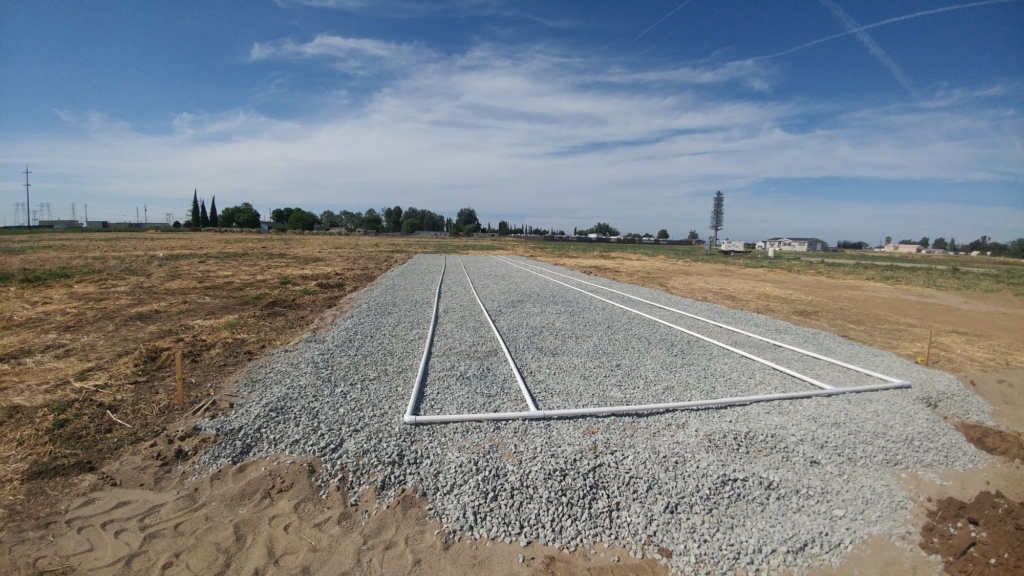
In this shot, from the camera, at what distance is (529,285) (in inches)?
731

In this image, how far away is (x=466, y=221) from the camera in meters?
157

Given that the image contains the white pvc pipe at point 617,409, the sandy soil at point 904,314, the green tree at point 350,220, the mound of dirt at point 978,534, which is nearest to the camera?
the mound of dirt at point 978,534

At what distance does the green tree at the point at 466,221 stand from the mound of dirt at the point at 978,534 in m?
143

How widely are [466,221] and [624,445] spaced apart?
154582 millimetres

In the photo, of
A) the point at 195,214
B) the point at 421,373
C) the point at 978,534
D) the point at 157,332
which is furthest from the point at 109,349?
the point at 195,214

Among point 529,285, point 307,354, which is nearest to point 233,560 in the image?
point 307,354

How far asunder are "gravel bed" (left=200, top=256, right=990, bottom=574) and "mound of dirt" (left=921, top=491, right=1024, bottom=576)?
0.77 ft

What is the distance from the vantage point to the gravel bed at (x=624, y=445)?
3.87 m

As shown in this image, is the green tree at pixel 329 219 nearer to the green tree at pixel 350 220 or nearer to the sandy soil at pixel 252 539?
the green tree at pixel 350 220

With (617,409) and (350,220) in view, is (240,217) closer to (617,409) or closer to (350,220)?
(350,220)

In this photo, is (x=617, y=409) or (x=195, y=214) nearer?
(x=617, y=409)

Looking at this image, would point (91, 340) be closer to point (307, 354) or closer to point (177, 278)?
point (307, 354)

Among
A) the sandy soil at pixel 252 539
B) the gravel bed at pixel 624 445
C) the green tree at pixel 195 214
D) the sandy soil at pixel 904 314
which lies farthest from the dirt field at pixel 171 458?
the green tree at pixel 195 214

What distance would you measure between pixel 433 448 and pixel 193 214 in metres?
133
